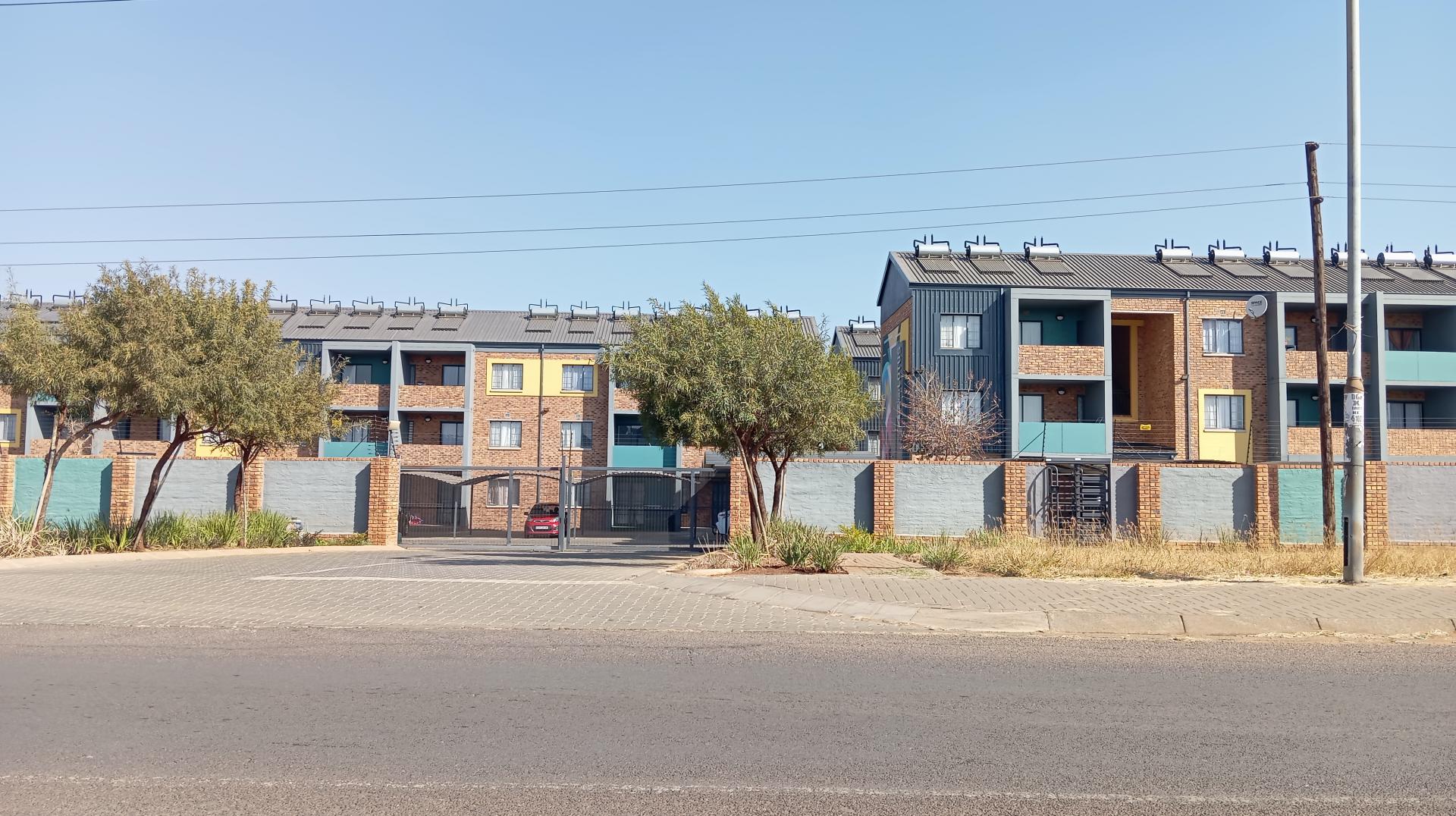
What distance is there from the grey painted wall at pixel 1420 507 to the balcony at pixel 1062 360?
15.1 m

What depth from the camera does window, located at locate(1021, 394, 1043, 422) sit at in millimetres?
40125

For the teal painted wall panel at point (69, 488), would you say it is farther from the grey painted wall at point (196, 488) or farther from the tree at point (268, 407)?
the tree at point (268, 407)

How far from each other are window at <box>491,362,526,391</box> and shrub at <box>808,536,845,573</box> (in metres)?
36.8

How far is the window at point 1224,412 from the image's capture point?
40.2m

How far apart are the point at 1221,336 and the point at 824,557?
31185 millimetres

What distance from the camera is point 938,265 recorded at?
141 feet

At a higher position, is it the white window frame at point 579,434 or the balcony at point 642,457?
the white window frame at point 579,434

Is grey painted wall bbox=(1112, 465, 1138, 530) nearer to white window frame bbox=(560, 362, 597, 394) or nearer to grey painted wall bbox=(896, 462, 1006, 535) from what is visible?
grey painted wall bbox=(896, 462, 1006, 535)

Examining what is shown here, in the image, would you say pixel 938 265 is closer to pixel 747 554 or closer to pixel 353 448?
pixel 353 448

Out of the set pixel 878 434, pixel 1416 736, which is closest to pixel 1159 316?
pixel 878 434

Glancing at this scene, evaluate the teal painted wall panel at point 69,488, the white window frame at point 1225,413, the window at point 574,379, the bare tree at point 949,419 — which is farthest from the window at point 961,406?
the teal painted wall panel at point 69,488

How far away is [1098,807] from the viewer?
5.04 meters

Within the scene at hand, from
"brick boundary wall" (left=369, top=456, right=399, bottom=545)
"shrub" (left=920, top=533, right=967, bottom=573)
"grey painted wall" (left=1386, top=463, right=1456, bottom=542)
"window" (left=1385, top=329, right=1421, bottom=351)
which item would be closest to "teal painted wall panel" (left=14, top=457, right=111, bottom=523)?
"brick boundary wall" (left=369, top=456, right=399, bottom=545)

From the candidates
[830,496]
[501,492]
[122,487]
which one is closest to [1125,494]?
[830,496]
